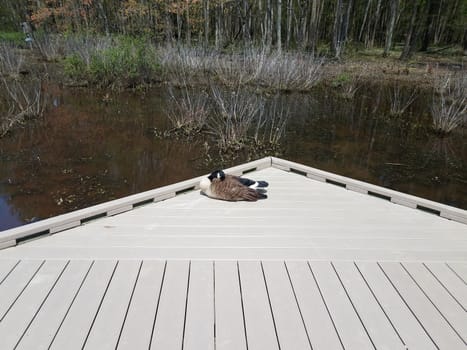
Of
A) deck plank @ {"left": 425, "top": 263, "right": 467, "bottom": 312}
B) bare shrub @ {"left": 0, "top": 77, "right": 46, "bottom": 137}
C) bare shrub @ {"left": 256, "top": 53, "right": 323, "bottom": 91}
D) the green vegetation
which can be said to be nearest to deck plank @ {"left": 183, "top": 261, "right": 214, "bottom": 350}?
deck plank @ {"left": 425, "top": 263, "right": 467, "bottom": 312}

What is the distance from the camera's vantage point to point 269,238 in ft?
8.61

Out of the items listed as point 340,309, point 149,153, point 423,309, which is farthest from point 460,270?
point 149,153

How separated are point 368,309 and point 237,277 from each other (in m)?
0.77

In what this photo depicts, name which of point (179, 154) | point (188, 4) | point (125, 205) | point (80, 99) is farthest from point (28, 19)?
point (125, 205)

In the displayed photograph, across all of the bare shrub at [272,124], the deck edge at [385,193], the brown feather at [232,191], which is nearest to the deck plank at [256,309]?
the brown feather at [232,191]

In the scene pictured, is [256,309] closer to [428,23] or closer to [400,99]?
[400,99]

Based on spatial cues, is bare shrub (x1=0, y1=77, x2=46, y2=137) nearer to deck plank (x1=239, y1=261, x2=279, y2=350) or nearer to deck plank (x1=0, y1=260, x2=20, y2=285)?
deck plank (x1=0, y1=260, x2=20, y2=285)

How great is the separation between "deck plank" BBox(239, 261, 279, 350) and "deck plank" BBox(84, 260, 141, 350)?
0.66m

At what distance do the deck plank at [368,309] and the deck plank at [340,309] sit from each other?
0.12 ft

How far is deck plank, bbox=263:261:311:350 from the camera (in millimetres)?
1729

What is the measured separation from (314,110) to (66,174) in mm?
6400

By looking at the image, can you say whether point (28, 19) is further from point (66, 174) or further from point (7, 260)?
point (7, 260)

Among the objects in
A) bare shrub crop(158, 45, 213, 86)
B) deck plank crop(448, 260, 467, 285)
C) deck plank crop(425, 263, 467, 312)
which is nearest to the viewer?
deck plank crop(425, 263, 467, 312)

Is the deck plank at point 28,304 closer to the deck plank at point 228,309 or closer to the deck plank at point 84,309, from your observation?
the deck plank at point 84,309
